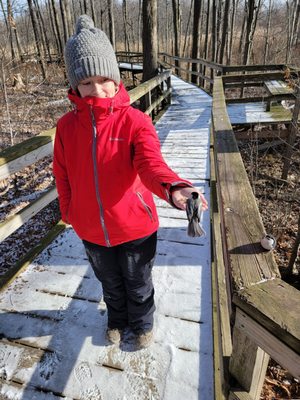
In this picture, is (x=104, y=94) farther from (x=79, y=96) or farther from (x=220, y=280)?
(x=220, y=280)

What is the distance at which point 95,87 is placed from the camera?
5.65ft

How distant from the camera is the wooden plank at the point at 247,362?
1.18 metres

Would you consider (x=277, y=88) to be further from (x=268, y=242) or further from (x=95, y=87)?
(x=268, y=242)

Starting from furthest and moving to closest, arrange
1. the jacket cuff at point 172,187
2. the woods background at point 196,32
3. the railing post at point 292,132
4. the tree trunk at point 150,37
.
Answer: the woods background at point 196,32 → the tree trunk at point 150,37 → the railing post at point 292,132 → the jacket cuff at point 172,187

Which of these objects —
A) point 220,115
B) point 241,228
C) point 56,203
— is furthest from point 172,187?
point 56,203

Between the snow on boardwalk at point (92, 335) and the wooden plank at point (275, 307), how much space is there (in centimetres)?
128

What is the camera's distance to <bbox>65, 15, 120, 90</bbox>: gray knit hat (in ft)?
5.47

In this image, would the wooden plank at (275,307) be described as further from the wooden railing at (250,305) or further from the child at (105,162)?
the child at (105,162)

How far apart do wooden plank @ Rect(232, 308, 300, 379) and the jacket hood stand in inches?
46.6

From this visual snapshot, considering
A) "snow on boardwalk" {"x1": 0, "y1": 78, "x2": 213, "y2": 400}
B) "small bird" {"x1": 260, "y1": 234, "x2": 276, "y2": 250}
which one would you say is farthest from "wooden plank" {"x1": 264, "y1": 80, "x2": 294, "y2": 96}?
"small bird" {"x1": 260, "y1": 234, "x2": 276, "y2": 250}

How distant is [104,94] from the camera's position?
1.73 m

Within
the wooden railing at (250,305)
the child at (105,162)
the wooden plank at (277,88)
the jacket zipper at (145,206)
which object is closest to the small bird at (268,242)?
the wooden railing at (250,305)

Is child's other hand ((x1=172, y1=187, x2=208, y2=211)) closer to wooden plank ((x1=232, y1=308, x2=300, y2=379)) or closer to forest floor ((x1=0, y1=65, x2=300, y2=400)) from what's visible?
wooden plank ((x1=232, y1=308, x2=300, y2=379))

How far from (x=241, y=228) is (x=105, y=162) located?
2.60ft
